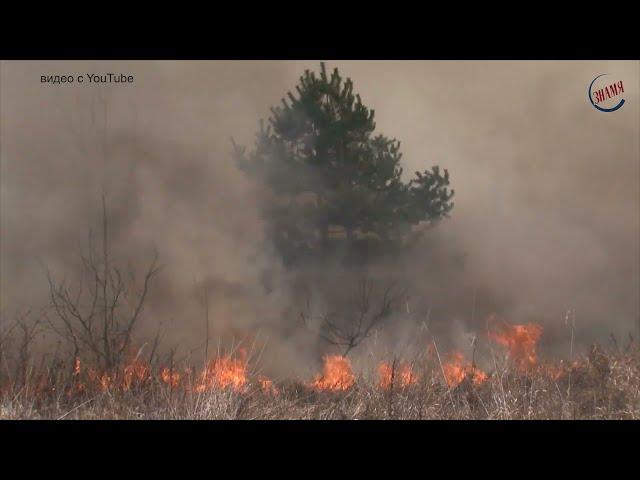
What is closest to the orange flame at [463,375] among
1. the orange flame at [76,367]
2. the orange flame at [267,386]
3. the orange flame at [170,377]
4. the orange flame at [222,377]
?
the orange flame at [267,386]

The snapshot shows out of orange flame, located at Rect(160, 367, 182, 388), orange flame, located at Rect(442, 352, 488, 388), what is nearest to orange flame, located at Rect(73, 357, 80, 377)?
orange flame, located at Rect(160, 367, 182, 388)

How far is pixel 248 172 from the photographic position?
14.8 metres

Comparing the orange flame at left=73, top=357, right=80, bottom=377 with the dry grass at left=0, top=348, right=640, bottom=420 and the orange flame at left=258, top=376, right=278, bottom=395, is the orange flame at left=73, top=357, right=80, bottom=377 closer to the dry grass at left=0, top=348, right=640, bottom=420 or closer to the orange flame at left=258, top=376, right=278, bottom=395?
the dry grass at left=0, top=348, right=640, bottom=420

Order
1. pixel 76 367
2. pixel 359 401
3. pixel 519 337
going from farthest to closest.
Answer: pixel 519 337 < pixel 76 367 < pixel 359 401

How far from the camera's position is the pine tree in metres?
15.1

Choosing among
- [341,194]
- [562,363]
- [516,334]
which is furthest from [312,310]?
[562,363]

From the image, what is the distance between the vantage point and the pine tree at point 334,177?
1515 cm

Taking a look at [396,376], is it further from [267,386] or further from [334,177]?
[334,177]

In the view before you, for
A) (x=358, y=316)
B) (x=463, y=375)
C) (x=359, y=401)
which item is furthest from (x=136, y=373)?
(x=358, y=316)

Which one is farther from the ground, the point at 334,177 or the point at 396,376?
the point at 334,177

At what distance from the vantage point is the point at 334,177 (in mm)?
15578

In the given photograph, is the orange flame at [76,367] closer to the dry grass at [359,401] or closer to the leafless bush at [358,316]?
the dry grass at [359,401]

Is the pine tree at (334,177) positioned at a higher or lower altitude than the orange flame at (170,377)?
higher

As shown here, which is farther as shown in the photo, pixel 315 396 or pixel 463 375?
pixel 463 375
